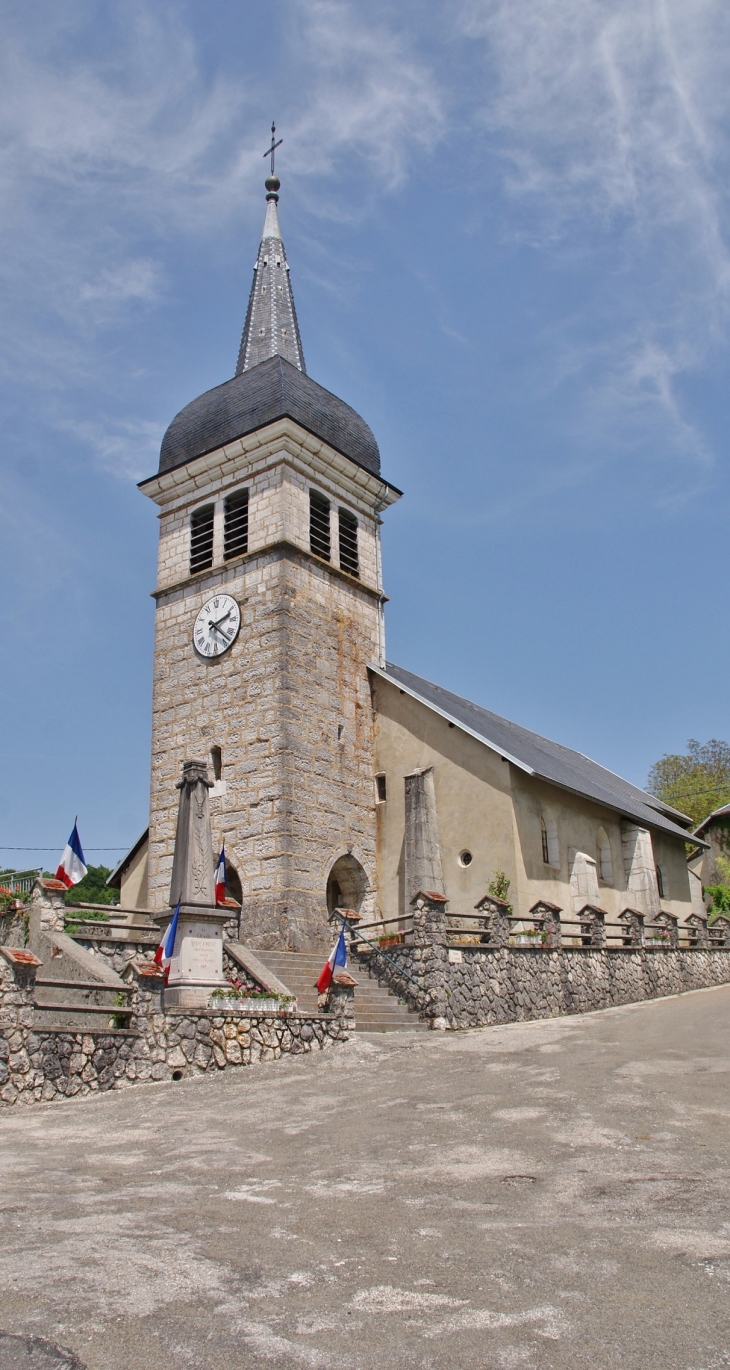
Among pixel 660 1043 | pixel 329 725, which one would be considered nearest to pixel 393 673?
pixel 329 725

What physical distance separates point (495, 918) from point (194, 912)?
5.73 m

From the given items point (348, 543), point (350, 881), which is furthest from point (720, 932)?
point (348, 543)

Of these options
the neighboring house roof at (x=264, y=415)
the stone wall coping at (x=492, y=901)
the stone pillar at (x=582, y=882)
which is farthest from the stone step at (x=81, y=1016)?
the neighboring house roof at (x=264, y=415)

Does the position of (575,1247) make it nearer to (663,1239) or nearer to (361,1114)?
(663,1239)

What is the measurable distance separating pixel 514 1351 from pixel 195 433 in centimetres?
2297

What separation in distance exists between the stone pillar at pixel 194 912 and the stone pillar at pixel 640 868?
552 inches

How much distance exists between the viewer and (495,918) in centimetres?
1762

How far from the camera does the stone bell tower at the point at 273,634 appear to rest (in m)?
20.4

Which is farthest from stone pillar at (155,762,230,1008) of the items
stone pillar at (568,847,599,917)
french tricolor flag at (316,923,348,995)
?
stone pillar at (568,847,599,917)

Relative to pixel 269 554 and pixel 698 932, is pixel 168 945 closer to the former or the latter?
pixel 269 554

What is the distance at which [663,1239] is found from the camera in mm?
5184

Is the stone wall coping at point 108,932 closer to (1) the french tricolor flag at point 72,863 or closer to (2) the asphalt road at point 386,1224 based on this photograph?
(1) the french tricolor flag at point 72,863

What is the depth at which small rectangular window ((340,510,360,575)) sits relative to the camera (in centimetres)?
2434

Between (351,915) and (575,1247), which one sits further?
(351,915)
